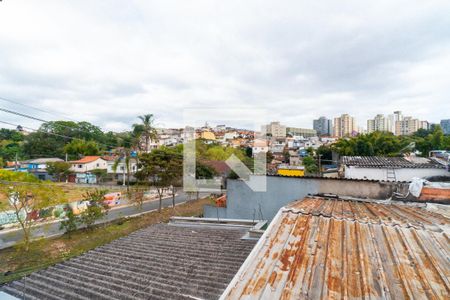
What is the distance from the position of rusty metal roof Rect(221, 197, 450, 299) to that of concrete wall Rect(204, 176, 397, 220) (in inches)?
117

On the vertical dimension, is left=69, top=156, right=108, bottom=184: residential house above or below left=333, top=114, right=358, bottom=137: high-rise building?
below

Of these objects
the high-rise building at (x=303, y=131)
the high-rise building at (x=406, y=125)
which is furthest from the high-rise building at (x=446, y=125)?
the high-rise building at (x=303, y=131)

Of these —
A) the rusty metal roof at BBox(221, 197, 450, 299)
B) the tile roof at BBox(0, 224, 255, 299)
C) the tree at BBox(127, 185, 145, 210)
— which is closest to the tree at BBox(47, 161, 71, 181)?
the tree at BBox(127, 185, 145, 210)

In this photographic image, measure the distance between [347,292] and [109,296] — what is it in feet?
8.64

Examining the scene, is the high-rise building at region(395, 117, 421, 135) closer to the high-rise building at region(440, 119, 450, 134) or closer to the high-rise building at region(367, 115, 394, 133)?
the high-rise building at region(367, 115, 394, 133)

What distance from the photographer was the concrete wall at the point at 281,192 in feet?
18.0

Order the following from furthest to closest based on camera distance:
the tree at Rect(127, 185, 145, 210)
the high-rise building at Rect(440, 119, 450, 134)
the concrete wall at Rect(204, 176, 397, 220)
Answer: the high-rise building at Rect(440, 119, 450, 134) → the tree at Rect(127, 185, 145, 210) → the concrete wall at Rect(204, 176, 397, 220)

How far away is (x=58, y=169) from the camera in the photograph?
29.3 m

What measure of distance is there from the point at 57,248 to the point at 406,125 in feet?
280

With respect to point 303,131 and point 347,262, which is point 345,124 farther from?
point 347,262

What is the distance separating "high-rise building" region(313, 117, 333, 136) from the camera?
99875mm

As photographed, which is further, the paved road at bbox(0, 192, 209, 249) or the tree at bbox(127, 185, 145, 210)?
the tree at bbox(127, 185, 145, 210)

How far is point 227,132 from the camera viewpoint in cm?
4222

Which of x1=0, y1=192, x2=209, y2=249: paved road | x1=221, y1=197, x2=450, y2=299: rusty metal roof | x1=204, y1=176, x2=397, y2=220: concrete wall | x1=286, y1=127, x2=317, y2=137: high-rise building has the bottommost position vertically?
x1=0, y1=192, x2=209, y2=249: paved road
